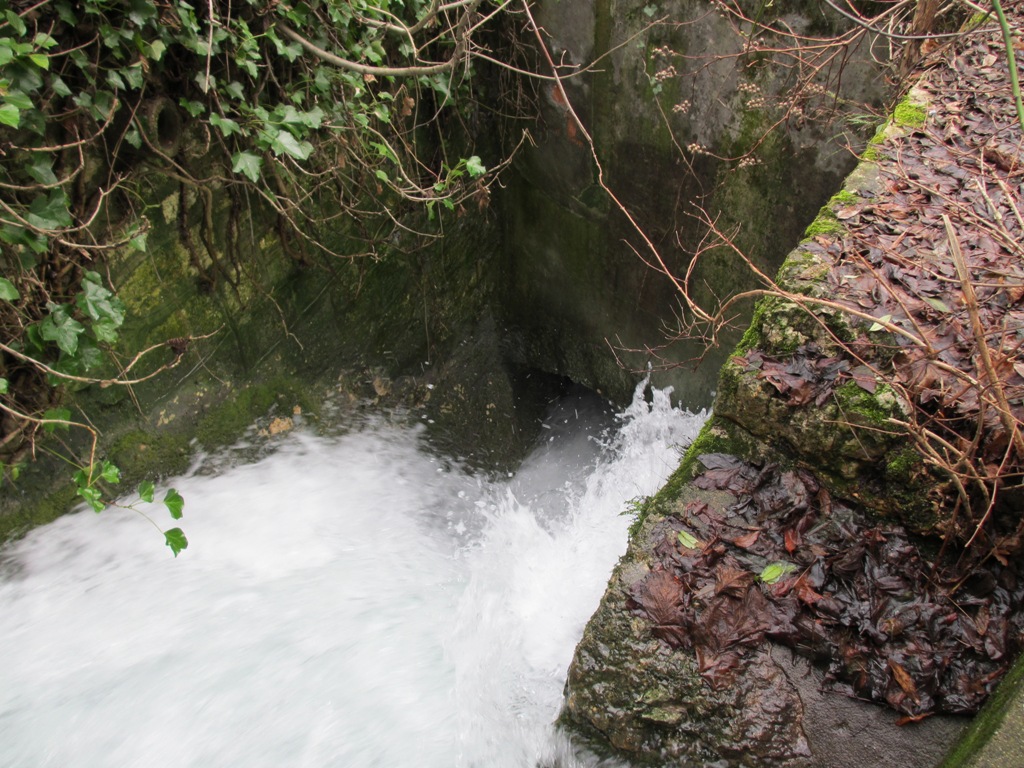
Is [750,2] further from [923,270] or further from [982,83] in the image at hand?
[923,270]

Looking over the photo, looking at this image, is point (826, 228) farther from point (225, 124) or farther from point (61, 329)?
point (61, 329)

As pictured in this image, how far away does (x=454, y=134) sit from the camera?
4602 millimetres

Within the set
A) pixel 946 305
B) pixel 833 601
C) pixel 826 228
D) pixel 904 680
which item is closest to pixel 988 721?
pixel 904 680

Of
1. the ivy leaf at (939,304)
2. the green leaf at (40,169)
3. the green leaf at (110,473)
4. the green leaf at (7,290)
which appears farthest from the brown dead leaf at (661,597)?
the green leaf at (40,169)

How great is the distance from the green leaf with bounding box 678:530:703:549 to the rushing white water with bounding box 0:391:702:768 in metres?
0.55

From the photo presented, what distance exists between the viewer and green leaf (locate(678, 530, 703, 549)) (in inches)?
79.5

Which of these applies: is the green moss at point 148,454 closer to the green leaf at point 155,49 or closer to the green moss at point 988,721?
the green leaf at point 155,49

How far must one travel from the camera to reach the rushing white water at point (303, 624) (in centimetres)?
254

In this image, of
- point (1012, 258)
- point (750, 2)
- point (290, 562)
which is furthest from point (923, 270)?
point (290, 562)

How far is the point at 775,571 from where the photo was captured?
76.9 inches

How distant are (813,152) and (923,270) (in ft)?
5.56

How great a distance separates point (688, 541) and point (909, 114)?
6.95ft

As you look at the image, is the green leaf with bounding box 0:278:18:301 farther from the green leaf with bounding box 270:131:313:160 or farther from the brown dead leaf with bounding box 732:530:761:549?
the brown dead leaf with bounding box 732:530:761:549

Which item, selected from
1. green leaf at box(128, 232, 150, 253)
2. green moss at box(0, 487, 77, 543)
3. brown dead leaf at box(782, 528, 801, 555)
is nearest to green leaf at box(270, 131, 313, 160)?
green leaf at box(128, 232, 150, 253)
